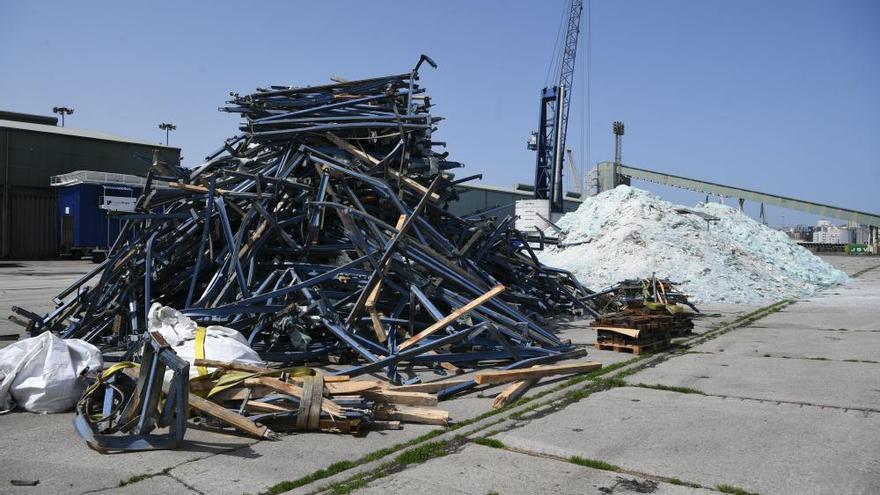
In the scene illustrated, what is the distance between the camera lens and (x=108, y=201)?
31.6m

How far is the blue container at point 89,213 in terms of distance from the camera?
31734mm

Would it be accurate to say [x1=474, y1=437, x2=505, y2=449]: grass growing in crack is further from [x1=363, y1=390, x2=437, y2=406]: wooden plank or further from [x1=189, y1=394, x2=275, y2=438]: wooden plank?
[x1=189, y1=394, x2=275, y2=438]: wooden plank

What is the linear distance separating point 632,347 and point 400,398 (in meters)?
4.51

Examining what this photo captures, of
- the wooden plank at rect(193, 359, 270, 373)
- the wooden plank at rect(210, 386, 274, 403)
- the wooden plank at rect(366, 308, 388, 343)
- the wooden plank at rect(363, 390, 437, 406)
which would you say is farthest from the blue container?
the wooden plank at rect(363, 390, 437, 406)

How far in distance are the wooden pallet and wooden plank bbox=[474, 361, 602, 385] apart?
1580 mm

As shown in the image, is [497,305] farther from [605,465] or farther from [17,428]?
[17,428]

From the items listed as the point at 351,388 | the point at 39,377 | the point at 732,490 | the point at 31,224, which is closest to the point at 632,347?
the point at 351,388

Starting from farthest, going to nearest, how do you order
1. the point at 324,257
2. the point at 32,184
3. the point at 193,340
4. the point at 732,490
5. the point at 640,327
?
1. the point at 32,184
2. the point at 324,257
3. the point at 640,327
4. the point at 193,340
5. the point at 732,490

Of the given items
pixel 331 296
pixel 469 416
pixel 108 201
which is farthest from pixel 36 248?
pixel 469 416

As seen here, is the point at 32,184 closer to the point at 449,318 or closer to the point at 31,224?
the point at 31,224

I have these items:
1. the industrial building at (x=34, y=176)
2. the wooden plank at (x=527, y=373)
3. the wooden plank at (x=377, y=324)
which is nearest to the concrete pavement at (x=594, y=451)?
the wooden plank at (x=527, y=373)

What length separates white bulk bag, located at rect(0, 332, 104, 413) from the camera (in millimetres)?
5527

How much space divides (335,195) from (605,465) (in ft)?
19.9

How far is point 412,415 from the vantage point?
5.43 meters
